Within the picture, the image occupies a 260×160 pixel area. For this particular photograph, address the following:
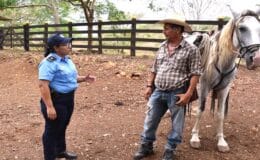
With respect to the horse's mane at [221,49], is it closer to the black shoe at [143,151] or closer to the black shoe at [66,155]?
the black shoe at [143,151]

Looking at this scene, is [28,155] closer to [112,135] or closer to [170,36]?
[112,135]

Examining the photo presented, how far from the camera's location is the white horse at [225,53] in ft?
14.5

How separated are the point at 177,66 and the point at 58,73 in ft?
4.28

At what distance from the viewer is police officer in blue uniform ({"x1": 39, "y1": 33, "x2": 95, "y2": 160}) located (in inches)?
166

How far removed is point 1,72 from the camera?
13.1m

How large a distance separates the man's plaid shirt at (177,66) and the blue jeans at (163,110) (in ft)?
0.34

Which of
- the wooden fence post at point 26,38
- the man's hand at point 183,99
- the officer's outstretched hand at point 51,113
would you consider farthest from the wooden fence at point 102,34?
the officer's outstretched hand at point 51,113

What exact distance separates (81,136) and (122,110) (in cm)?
173

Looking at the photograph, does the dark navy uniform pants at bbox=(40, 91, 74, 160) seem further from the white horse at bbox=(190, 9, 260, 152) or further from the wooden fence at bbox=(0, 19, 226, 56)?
the wooden fence at bbox=(0, 19, 226, 56)

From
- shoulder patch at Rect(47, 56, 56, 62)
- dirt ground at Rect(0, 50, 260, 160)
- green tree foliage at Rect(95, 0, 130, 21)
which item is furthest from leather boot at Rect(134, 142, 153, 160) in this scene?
green tree foliage at Rect(95, 0, 130, 21)

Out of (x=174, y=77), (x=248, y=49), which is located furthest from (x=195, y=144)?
(x=248, y=49)

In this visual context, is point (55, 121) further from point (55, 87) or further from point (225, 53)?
point (225, 53)

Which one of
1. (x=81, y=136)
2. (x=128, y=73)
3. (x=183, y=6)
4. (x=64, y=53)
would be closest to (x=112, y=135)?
(x=81, y=136)

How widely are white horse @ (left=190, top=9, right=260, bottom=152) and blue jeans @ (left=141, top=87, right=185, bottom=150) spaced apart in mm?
800
